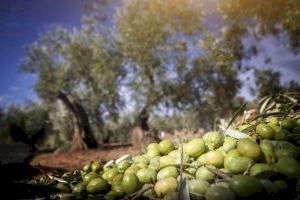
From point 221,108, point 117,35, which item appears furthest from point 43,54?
point 221,108

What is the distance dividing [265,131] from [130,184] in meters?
1.08

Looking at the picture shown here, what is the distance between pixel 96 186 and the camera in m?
2.05

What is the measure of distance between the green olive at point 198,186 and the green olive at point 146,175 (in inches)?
12.6

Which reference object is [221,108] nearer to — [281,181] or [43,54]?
[43,54]

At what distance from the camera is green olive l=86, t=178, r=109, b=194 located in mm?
2031

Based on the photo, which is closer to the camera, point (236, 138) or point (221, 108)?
point (236, 138)

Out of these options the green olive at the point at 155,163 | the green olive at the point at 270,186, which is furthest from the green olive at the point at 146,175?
the green olive at the point at 270,186

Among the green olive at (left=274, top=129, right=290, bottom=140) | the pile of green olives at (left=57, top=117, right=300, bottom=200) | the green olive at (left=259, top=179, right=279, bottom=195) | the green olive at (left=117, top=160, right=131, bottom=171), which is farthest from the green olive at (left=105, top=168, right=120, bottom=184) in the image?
the green olive at (left=274, top=129, right=290, bottom=140)

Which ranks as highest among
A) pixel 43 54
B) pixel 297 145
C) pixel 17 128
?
pixel 43 54

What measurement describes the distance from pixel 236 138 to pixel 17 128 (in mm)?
1576

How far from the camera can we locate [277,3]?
13766mm

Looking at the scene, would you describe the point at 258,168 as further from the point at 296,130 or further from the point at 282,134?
the point at 296,130

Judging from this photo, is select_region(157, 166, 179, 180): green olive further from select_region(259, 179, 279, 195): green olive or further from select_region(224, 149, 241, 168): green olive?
select_region(259, 179, 279, 195): green olive

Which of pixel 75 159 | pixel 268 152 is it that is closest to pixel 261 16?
pixel 75 159
